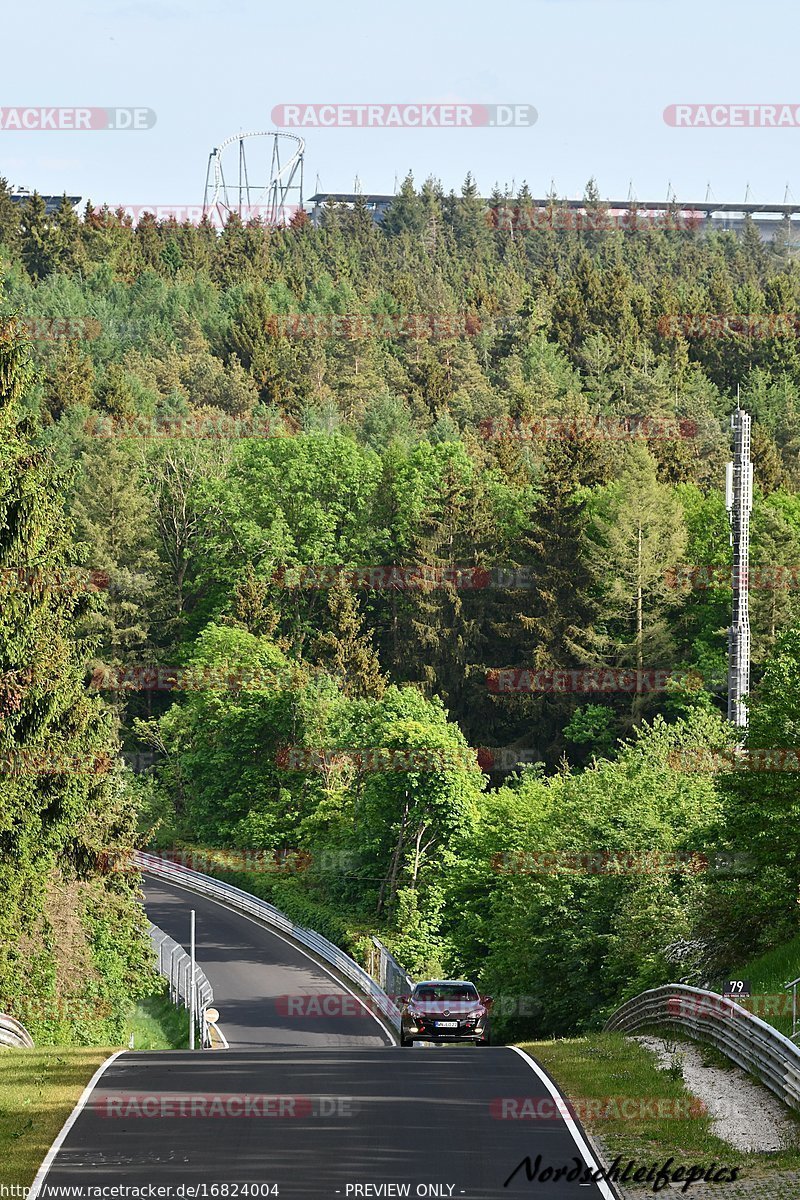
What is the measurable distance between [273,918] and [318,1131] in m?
55.0

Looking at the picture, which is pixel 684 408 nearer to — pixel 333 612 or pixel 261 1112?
pixel 333 612

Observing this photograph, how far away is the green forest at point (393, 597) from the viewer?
42.1 meters

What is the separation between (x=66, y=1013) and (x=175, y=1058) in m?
19.2

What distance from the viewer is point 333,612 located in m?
101

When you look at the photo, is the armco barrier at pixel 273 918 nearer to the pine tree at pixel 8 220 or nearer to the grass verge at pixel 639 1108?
the grass verge at pixel 639 1108

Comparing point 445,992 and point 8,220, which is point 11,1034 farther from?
point 8,220

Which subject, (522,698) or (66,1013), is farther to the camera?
(522,698)

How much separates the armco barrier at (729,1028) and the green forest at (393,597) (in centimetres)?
516

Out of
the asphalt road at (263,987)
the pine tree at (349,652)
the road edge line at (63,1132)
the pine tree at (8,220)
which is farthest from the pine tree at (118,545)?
the road edge line at (63,1132)

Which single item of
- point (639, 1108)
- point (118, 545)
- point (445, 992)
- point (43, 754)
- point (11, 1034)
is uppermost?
point (118, 545)

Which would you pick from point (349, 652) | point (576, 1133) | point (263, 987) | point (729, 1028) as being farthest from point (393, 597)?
point (576, 1133)

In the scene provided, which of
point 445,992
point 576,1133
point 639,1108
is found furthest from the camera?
point 445,992

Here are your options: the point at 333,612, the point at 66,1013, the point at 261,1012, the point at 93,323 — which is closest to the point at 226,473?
the point at 333,612

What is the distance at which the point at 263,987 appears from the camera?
62.1 meters
